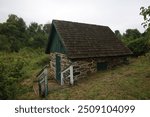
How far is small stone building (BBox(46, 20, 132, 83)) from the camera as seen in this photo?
42.2 ft

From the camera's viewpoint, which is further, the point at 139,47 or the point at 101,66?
the point at 139,47

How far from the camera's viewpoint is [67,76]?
12695 mm

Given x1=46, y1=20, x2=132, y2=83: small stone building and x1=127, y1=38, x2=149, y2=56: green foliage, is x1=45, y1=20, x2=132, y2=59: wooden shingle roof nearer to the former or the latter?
x1=46, y1=20, x2=132, y2=83: small stone building

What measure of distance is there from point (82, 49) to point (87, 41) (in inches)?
55.7

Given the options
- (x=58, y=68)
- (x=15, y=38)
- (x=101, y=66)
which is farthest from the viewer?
(x=15, y=38)

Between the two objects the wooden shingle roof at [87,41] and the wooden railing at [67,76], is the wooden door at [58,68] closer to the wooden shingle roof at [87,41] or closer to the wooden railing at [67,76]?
the wooden railing at [67,76]

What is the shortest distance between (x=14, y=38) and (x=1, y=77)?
37.2 m

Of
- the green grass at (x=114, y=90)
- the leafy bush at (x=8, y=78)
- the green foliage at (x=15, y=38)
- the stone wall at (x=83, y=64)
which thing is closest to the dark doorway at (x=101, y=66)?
the stone wall at (x=83, y=64)

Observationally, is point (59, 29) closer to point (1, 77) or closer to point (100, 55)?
point (100, 55)

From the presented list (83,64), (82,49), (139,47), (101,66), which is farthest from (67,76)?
(139,47)

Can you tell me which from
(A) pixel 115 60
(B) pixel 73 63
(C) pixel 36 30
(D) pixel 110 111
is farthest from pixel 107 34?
(C) pixel 36 30

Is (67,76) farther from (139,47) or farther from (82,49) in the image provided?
(139,47)

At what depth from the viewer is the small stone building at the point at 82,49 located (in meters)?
12.9

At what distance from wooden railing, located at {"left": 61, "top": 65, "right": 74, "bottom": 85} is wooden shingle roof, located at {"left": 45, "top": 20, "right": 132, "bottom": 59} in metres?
0.85
